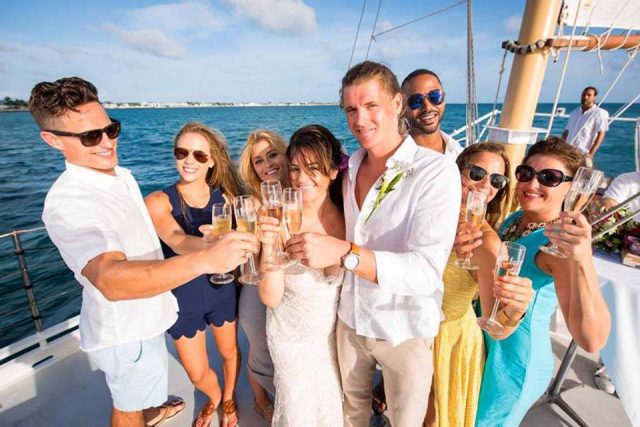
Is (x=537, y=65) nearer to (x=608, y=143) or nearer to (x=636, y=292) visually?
(x=636, y=292)

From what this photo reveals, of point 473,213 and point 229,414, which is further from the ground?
point 473,213

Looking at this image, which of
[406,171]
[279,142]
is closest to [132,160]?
[279,142]

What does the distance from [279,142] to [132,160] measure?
71.9ft

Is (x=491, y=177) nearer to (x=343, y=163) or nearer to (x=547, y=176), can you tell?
(x=547, y=176)

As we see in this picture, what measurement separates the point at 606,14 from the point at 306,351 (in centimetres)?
623

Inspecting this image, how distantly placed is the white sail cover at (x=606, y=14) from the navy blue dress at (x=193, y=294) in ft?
16.1

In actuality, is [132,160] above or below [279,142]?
below

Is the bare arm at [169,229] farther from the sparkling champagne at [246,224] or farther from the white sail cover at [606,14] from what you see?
the white sail cover at [606,14]

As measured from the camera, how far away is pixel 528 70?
3.92 m

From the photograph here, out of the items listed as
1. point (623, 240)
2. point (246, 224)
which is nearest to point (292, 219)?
point (246, 224)

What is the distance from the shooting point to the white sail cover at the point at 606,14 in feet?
13.0

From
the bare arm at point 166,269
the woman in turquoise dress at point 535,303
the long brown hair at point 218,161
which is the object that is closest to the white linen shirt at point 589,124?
the woman in turquoise dress at point 535,303

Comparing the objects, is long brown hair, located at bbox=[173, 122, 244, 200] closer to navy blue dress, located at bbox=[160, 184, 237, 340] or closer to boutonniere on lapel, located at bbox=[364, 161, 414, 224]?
navy blue dress, located at bbox=[160, 184, 237, 340]

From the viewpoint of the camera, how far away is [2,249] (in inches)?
368
